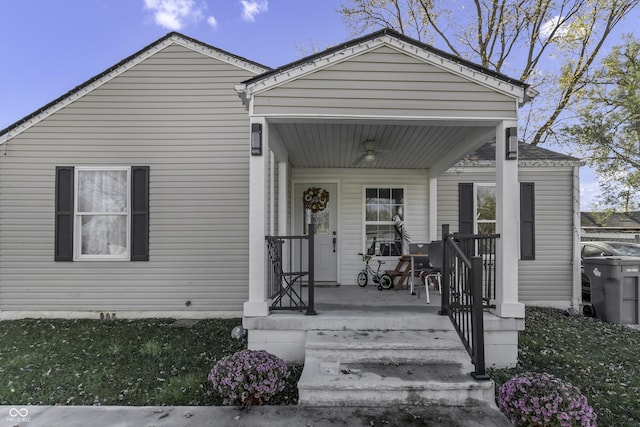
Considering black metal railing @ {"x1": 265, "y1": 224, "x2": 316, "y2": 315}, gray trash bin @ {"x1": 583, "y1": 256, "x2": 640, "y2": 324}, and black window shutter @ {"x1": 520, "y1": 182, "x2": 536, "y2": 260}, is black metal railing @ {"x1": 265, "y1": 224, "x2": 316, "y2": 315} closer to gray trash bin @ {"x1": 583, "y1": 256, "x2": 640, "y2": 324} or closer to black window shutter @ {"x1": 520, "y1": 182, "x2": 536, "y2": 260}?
black window shutter @ {"x1": 520, "y1": 182, "x2": 536, "y2": 260}

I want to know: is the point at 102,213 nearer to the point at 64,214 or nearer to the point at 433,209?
the point at 64,214

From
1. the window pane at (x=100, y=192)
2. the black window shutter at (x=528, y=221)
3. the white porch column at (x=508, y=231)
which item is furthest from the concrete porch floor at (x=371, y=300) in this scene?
the window pane at (x=100, y=192)

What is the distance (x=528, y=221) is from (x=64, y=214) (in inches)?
326

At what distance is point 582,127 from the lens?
11.8 m

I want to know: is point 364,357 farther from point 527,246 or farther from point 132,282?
point 527,246

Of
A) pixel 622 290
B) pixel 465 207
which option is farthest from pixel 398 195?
pixel 622 290

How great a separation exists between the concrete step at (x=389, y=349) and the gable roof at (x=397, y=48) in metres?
2.66

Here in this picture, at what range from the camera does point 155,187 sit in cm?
566

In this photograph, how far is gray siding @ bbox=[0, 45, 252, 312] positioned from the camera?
5598mm

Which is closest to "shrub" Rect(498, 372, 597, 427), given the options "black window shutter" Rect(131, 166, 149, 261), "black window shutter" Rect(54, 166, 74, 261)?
"black window shutter" Rect(131, 166, 149, 261)

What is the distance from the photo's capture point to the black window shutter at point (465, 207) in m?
6.68

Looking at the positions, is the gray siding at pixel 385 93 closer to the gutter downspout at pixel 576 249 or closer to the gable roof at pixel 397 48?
the gable roof at pixel 397 48

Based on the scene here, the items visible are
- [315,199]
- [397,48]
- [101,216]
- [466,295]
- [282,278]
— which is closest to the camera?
[466,295]

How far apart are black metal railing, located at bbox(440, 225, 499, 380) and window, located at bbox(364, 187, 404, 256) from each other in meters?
2.65
